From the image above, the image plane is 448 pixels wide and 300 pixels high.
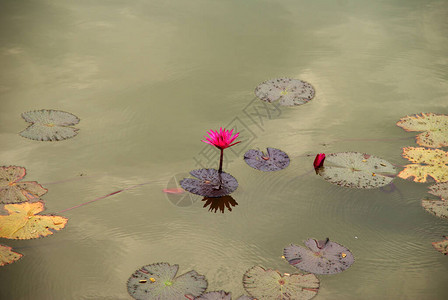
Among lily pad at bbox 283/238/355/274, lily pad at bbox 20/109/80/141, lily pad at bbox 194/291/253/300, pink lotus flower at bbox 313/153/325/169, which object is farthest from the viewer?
lily pad at bbox 20/109/80/141

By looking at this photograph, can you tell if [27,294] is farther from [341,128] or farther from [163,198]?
[341,128]

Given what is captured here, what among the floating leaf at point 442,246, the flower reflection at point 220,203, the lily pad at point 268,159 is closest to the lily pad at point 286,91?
the lily pad at point 268,159

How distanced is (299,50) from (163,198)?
1.58 metres

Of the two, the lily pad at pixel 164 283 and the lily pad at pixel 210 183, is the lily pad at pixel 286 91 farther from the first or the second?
the lily pad at pixel 164 283

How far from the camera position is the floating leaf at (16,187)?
2.43 meters

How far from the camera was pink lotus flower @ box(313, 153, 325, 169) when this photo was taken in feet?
8.71

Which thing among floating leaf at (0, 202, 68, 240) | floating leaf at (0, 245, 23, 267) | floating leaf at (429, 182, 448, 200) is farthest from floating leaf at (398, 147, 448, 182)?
floating leaf at (0, 245, 23, 267)

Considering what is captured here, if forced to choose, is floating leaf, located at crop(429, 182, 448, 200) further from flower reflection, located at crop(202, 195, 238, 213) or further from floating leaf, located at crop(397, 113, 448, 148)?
flower reflection, located at crop(202, 195, 238, 213)

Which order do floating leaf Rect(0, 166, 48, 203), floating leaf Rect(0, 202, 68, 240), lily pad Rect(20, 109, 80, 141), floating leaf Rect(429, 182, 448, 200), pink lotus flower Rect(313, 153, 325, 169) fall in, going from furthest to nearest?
lily pad Rect(20, 109, 80, 141) → pink lotus flower Rect(313, 153, 325, 169) → floating leaf Rect(429, 182, 448, 200) → floating leaf Rect(0, 166, 48, 203) → floating leaf Rect(0, 202, 68, 240)

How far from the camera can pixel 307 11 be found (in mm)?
4117

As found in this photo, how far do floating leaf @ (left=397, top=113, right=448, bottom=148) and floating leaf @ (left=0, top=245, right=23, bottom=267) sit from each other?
1.87 metres

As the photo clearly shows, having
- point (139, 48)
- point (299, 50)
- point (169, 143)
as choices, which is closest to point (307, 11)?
point (299, 50)

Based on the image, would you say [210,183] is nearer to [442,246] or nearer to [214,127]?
[214,127]

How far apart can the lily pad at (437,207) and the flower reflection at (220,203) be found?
0.79 meters
